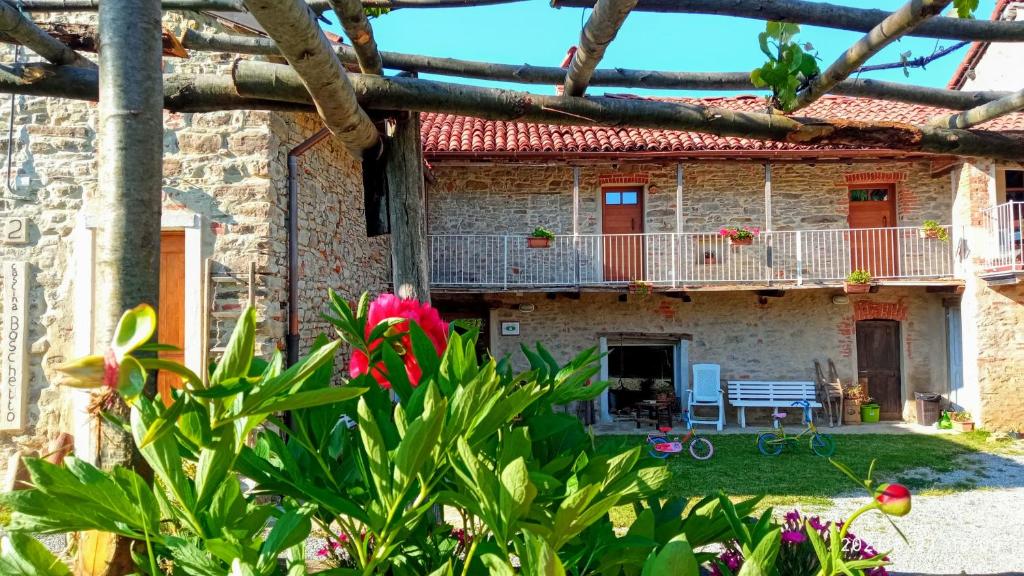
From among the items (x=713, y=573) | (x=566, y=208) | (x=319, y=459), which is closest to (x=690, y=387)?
(x=566, y=208)

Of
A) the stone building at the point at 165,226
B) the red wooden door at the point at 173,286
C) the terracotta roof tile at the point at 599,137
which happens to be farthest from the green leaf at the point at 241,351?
the terracotta roof tile at the point at 599,137

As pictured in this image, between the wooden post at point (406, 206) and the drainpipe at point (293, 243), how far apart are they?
3218mm

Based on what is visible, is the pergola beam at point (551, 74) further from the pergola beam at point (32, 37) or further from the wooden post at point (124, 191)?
the wooden post at point (124, 191)

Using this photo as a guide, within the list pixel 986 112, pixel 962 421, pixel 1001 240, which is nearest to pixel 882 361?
pixel 962 421

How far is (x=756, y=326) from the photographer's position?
1008 cm

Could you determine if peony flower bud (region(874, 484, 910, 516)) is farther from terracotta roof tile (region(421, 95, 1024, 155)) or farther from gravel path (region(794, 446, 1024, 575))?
terracotta roof tile (region(421, 95, 1024, 155))

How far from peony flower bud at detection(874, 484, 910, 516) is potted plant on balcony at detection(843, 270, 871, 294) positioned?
923cm

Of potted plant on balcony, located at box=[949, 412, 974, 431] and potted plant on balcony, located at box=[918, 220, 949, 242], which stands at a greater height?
potted plant on balcony, located at box=[918, 220, 949, 242]

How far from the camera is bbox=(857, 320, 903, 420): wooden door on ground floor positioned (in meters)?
10.2

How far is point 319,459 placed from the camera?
3.02 ft

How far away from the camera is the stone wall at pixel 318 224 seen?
524 centimetres

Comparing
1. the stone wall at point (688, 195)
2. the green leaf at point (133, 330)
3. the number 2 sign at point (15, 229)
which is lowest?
the green leaf at point (133, 330)

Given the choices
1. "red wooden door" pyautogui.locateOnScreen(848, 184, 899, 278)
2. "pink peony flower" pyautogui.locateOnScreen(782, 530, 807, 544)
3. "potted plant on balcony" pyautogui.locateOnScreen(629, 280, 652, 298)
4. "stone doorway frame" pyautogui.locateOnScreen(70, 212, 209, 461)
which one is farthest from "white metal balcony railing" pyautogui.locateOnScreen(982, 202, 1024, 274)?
"stone doorway frame" pyautogui.locateOnScreen(70, 212, 209, 461)

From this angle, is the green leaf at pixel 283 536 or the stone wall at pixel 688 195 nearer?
the green leaf at pixel 283 536
